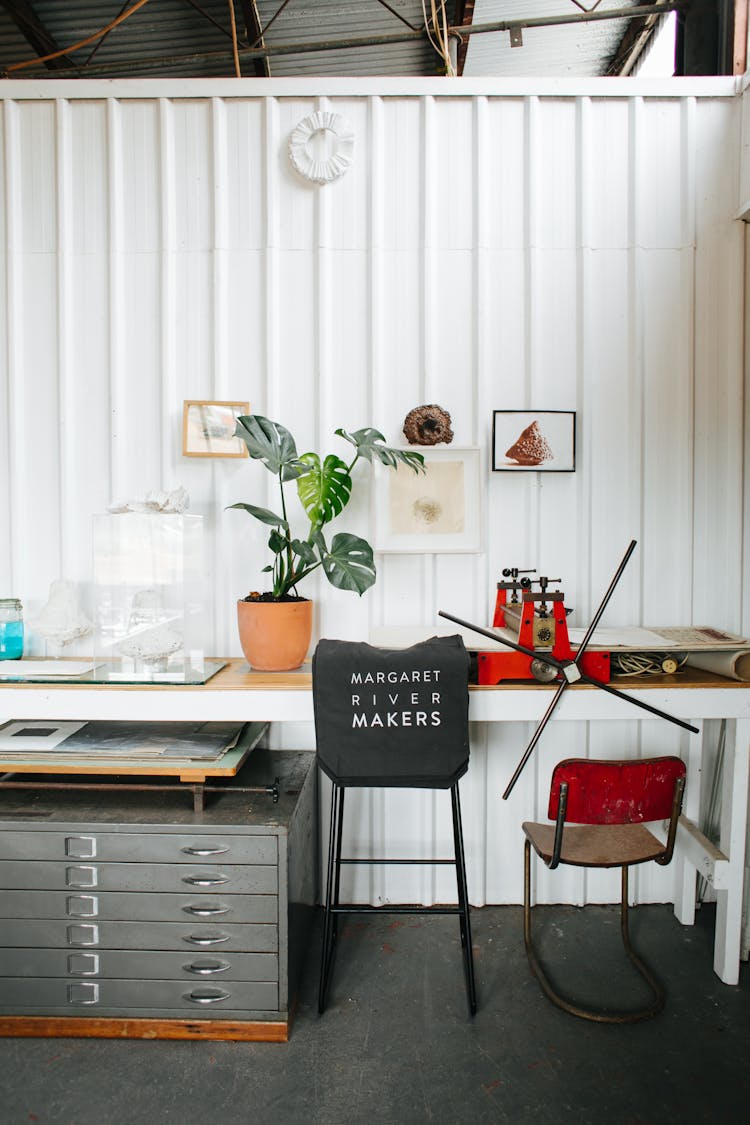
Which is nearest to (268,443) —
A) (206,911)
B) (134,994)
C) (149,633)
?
(149,633)

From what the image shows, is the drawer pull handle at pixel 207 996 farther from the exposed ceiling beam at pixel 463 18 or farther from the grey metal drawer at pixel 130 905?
the exposed ceiling beam at pixel 463 18

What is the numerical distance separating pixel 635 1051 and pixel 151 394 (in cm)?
260

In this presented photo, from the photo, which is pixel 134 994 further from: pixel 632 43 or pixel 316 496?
pixel 632 43

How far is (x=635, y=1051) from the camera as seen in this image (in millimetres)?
1828

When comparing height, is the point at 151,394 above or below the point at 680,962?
above

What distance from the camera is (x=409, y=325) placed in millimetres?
2488

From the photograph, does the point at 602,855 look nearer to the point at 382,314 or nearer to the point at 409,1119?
the point at 409,1119

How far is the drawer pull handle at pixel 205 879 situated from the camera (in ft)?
6.17

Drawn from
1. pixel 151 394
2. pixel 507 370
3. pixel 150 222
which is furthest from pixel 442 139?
pixel 151 394

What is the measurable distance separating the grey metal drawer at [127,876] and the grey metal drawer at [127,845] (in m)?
0.02

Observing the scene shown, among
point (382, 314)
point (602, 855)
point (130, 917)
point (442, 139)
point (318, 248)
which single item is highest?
point (442, 139)

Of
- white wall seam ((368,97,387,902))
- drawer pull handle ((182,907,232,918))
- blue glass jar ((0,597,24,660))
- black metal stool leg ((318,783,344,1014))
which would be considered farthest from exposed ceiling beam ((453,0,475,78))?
drawer pull handle ((182,907,232,918))

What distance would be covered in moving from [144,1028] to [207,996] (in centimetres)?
20

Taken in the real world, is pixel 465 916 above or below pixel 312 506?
below
